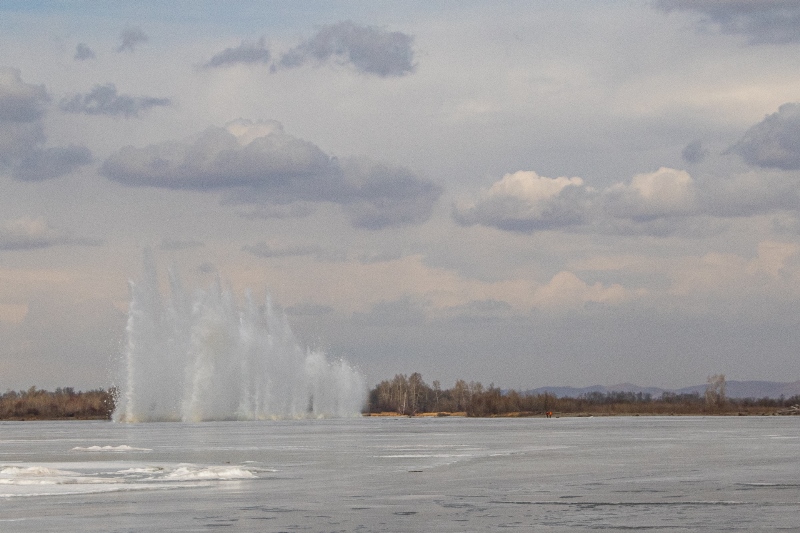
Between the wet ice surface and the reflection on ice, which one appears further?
the reflection on ice

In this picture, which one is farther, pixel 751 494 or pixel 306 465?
pixel 306 465

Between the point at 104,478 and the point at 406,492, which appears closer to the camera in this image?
the point at 406,492

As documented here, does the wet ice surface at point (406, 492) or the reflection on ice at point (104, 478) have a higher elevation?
the reflection on ice at point (104, 478)

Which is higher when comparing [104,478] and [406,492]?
[104,478]

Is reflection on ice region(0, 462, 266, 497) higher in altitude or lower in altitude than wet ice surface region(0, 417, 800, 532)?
higher

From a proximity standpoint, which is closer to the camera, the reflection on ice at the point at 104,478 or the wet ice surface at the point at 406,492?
the wet ice surface at the point at 406,492

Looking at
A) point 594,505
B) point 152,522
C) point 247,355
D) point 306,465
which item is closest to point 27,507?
point 152,522

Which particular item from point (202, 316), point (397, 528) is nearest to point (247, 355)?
point (202, 316)

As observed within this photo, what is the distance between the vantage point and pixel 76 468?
40.5 meters

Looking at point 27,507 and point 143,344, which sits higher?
point 143,344

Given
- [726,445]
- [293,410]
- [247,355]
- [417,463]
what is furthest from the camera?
[293,410]

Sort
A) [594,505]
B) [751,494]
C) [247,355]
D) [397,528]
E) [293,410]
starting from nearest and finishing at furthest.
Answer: [397,528] → [594,505] → [751,494] → [247,355] → [293,410]

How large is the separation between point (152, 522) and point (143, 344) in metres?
110

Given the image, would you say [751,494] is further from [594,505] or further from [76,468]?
[76,468]
